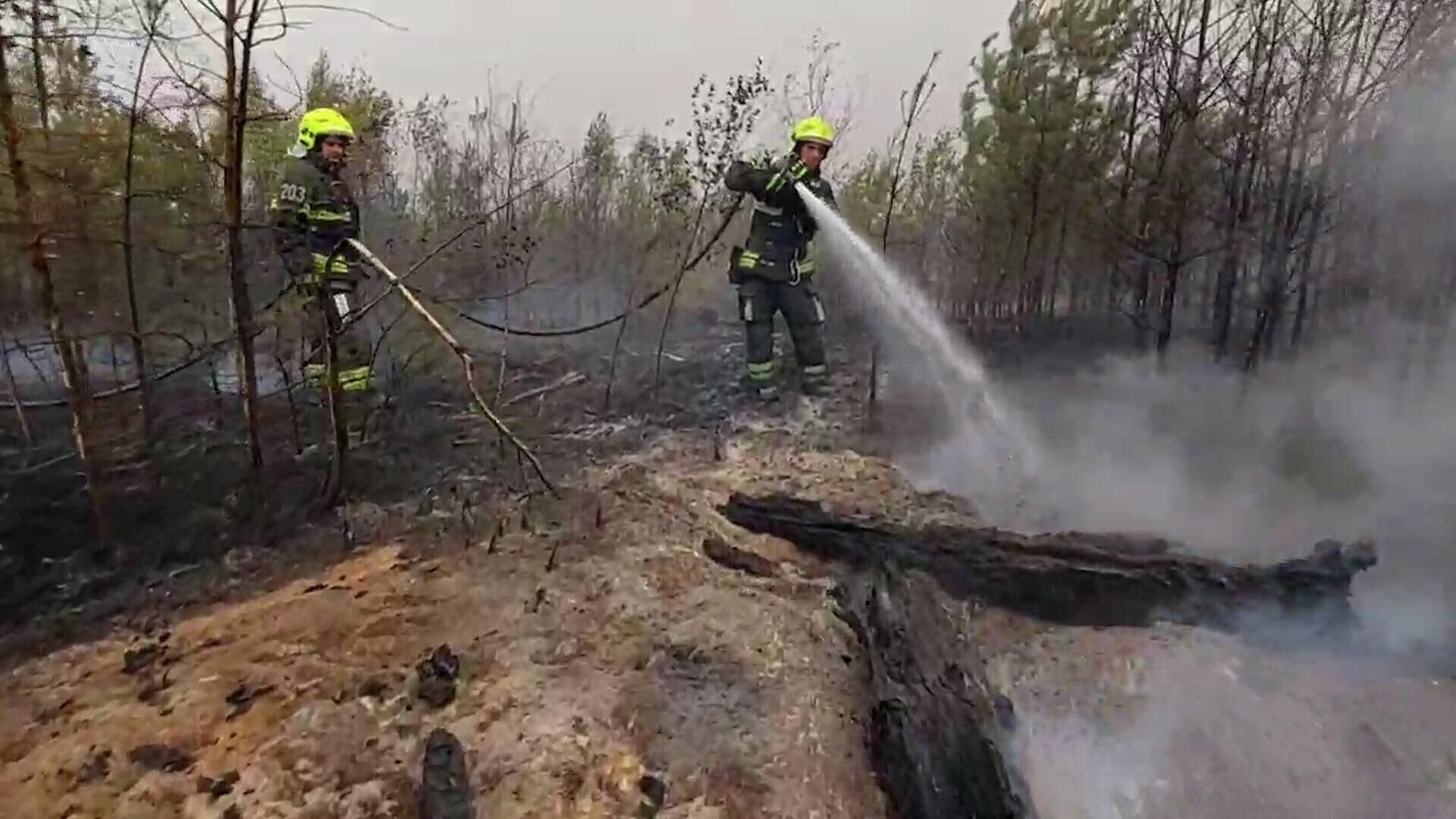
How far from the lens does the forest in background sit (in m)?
5.33

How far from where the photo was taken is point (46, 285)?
14.8 feet

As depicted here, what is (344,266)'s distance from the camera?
6.03m

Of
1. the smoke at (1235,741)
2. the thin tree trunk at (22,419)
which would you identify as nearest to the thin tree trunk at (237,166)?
the thin tree trunk at (22,419)

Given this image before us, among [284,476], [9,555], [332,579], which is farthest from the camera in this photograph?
[284,476]

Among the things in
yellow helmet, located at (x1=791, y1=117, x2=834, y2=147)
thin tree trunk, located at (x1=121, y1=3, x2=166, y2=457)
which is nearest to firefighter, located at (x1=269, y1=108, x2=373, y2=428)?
thin tree trunk, located at (x1=121, y1=3, x2=166, y2=457)

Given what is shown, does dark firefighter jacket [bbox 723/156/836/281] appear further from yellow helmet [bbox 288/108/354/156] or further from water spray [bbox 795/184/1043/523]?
yellow helmet [bbox 288/108/354/156]

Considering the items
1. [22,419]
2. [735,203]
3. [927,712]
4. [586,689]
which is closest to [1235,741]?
[927,712]

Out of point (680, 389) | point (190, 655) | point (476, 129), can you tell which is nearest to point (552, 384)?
point (680, 389)

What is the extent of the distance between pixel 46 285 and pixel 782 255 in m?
5.10

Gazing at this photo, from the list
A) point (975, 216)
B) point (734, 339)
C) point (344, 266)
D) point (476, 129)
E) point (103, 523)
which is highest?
point (476, 129)

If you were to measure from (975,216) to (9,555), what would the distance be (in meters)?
9.70

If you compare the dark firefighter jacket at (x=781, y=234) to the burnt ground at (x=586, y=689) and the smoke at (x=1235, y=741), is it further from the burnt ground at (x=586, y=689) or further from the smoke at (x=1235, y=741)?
the smoke at (x=1235, y=741)

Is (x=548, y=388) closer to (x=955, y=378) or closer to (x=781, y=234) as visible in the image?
(x=781, y=234)

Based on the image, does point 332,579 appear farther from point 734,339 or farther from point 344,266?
Answer: point 734,339
